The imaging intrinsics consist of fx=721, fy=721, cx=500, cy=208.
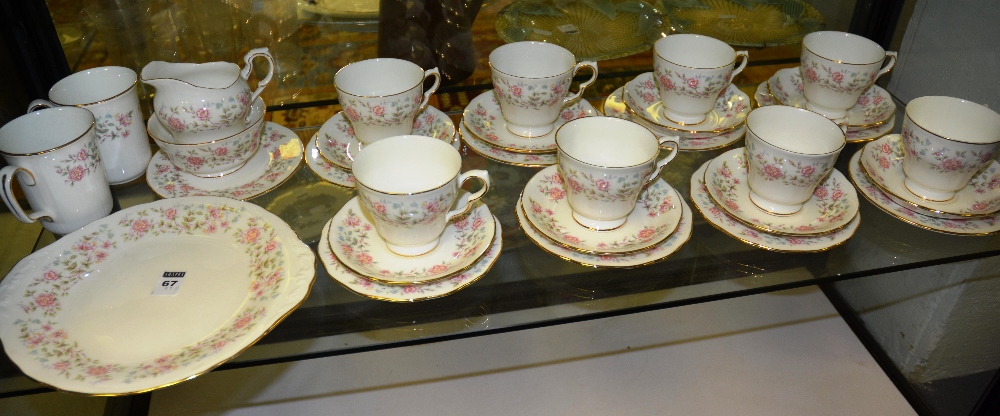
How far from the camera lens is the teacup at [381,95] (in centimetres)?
72

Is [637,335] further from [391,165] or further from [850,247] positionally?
[391,165]

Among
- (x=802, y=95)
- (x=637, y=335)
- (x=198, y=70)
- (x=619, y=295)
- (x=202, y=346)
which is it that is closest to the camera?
(x=202, y=346)

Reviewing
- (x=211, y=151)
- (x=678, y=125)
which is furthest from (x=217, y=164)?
(x=678, y=125)

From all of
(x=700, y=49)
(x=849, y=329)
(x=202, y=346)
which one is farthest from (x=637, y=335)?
(x=202, y=346)

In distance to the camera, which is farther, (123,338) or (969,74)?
(969,74)

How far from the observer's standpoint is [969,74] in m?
0.85

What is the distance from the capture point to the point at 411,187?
0.68m

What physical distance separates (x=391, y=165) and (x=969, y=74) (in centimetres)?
69

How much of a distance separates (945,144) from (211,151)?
0.70m

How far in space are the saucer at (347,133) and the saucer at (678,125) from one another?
227mm

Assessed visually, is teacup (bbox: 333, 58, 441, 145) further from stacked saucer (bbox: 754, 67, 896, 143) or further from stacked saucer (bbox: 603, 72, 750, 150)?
stacked saucer (bbox: 754, 67, 896, 143)

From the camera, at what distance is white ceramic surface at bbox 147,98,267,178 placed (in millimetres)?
704

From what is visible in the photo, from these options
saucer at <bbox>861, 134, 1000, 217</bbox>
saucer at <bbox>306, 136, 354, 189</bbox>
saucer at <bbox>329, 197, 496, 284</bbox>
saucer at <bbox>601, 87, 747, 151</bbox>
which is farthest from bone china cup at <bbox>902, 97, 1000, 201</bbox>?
saucer at <bbox>306, 136, 354, 189</bbox>

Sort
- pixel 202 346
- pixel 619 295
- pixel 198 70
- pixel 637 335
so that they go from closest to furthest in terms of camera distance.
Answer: pixel 202 346
pixel 619 295
pixel 198 70
pixel 637 335
